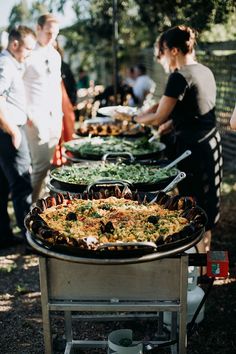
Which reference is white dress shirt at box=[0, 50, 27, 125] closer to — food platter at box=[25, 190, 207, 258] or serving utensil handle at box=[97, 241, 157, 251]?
food platter at box=[25, 190, 207, 258]

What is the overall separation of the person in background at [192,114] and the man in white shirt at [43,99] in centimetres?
165

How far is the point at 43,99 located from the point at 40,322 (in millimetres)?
2489

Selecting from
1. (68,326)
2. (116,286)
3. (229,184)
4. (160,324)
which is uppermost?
(116,286)

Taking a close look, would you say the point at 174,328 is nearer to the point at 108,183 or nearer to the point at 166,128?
the point at 108,183

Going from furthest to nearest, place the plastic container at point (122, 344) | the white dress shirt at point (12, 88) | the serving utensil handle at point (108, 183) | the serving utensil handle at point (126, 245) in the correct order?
the white dress shirt at point (12, 88) < the serving utensil handle at point (108, 183) < the plastic container at point (122, 344) < the serving utensil handle at point (126, 245)

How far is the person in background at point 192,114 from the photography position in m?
3.41

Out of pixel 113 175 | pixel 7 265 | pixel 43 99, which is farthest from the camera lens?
pixel 43 99

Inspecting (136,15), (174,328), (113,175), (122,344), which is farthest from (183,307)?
(136,15)

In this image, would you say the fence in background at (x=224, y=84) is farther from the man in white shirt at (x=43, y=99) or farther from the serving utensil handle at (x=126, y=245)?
the serving utensil handle at (x=126, y=245)

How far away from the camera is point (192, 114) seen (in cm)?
349

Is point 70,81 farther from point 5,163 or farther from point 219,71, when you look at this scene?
point 5,163

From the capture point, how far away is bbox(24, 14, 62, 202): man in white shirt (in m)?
4.82

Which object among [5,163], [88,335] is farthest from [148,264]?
[5,163]

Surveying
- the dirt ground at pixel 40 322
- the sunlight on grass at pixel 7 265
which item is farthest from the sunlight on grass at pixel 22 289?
the sunlight on grass at pixel 7 265
